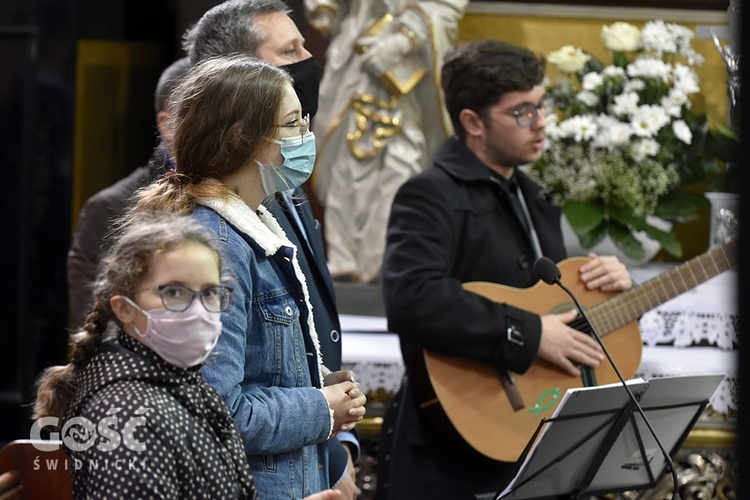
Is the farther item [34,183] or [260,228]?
[34,183]

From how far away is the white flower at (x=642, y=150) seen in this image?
15.2ft

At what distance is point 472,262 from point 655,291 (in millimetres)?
603

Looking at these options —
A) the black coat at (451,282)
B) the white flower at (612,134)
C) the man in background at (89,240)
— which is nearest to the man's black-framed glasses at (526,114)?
the black coat at (451,282)

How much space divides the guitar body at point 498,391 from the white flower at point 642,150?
4.57 feet

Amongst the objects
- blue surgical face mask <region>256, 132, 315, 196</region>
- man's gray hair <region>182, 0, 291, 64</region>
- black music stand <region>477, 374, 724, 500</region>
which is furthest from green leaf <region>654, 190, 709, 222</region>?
blue surgical face mask <region>256, 132, 315, 196</region>

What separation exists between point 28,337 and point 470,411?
2940 mm

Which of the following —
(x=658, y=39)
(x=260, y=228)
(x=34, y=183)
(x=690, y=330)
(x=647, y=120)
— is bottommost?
(x=34, y=183)

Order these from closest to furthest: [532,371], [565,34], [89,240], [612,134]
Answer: [532,371] → [89,240] → [612,134] → [565,34]

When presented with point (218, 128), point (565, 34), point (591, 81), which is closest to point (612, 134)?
point (591, 81)

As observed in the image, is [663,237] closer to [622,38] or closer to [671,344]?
[671,344]

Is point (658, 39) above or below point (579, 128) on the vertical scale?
above

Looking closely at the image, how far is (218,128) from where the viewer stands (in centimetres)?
209

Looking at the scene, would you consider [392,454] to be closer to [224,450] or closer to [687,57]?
[224,450]

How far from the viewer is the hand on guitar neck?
128 inches
